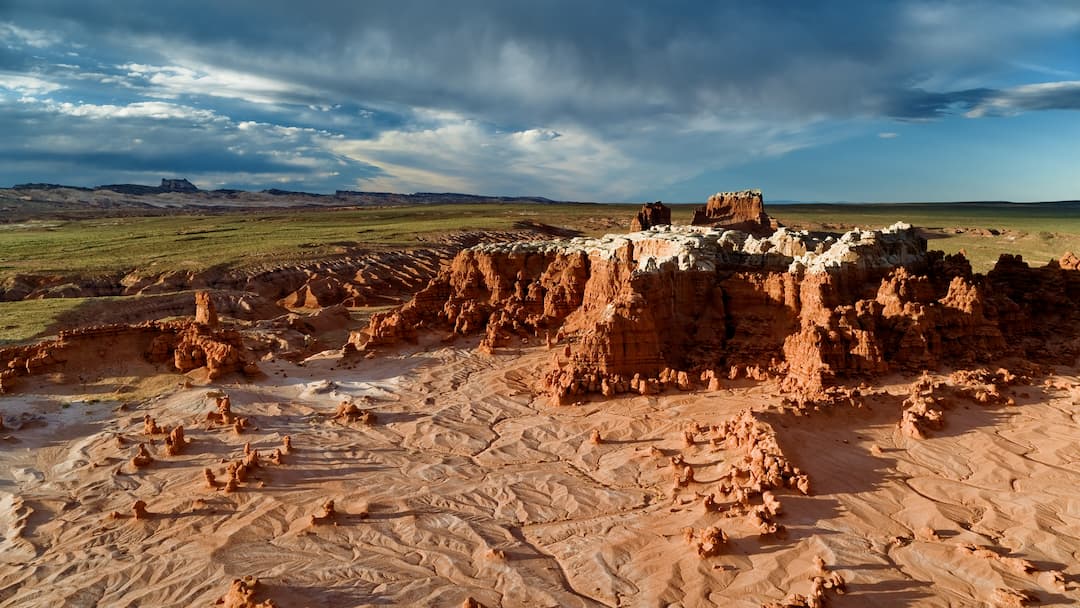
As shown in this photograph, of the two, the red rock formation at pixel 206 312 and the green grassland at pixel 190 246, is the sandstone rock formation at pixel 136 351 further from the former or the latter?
the green grassland at pixel 190 246

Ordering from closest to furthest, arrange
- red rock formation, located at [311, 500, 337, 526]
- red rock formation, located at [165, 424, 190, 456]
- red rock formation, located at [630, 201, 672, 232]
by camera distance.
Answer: red rock formation, located at [311, 500, 337, 526]
red rock formation, located at [165, 424, 190, 456]
red rock formation, located at [630, 201, 672, 232]

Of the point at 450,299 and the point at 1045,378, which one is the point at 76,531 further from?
the point at 1045,378

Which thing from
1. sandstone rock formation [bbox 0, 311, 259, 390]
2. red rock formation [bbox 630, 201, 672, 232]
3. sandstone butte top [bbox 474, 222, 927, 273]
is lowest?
sandstone rock formation [bbox 0, 311, 259, 390]

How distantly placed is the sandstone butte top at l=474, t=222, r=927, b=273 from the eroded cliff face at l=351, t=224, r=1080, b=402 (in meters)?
0.05

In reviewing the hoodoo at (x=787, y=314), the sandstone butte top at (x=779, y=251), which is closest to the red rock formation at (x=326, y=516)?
the hoodoo at (x=787, y=314)

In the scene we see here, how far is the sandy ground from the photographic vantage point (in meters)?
9.19

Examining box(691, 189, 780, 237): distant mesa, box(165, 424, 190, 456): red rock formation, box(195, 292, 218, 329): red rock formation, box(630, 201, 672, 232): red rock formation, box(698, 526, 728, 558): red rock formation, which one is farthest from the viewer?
box(630, 201, 672, 232): red rock formation

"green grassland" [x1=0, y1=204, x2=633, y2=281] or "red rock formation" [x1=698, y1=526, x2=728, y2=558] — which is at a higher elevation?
"green grassland" [x1=0, y1=204, x2=633, y2=281]

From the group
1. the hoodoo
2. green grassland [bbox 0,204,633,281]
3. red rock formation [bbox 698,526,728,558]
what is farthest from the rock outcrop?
green grassland [bbox 0,204,633,281]

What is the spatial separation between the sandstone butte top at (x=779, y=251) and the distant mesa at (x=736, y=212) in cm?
2070

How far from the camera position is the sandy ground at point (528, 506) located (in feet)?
30.1

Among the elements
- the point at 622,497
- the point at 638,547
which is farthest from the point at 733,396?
the point at 638,547

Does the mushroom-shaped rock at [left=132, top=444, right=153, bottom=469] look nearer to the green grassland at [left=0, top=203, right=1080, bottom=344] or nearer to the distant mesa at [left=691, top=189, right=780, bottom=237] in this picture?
the green grassland at [left=0, top=203, right=1080, bottom=344]

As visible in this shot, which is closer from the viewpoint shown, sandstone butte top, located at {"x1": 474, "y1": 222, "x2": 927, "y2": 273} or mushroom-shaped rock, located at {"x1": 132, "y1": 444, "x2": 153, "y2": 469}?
mushroom-shaped rock, located at {"x1": 132, "y1": 444, "x2": 153, "y2": 469}
